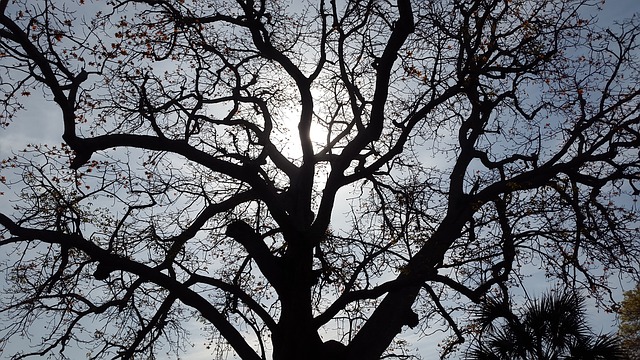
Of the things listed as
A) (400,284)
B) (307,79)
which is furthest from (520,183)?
(307,79)

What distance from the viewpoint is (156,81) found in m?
9.90

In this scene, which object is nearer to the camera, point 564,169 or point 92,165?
point 564,169

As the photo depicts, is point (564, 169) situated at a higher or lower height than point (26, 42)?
higher

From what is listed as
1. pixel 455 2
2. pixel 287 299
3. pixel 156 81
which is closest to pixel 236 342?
pixel 287 299

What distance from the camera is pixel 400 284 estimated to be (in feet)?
24.6

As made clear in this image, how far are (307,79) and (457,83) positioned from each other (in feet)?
8.73

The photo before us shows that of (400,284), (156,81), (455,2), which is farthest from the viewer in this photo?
(156,81)

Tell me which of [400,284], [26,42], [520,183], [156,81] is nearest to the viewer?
[400,284]

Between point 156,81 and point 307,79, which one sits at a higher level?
point 307,79

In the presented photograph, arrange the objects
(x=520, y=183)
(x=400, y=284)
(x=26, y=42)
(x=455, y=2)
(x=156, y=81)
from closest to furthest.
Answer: (x=400, y=284) < (x=26, y=42) < (x=520, y=183) < (x=455, y=2) < (x=156, y=81)

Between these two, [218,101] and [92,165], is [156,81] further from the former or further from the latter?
[92,165]

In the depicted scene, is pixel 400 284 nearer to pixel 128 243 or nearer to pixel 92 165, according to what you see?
pixel 128 243

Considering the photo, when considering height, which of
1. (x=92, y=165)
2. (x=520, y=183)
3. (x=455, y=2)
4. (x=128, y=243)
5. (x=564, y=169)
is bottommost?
(x=128, y=243)

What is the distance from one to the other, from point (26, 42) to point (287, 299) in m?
5.54
